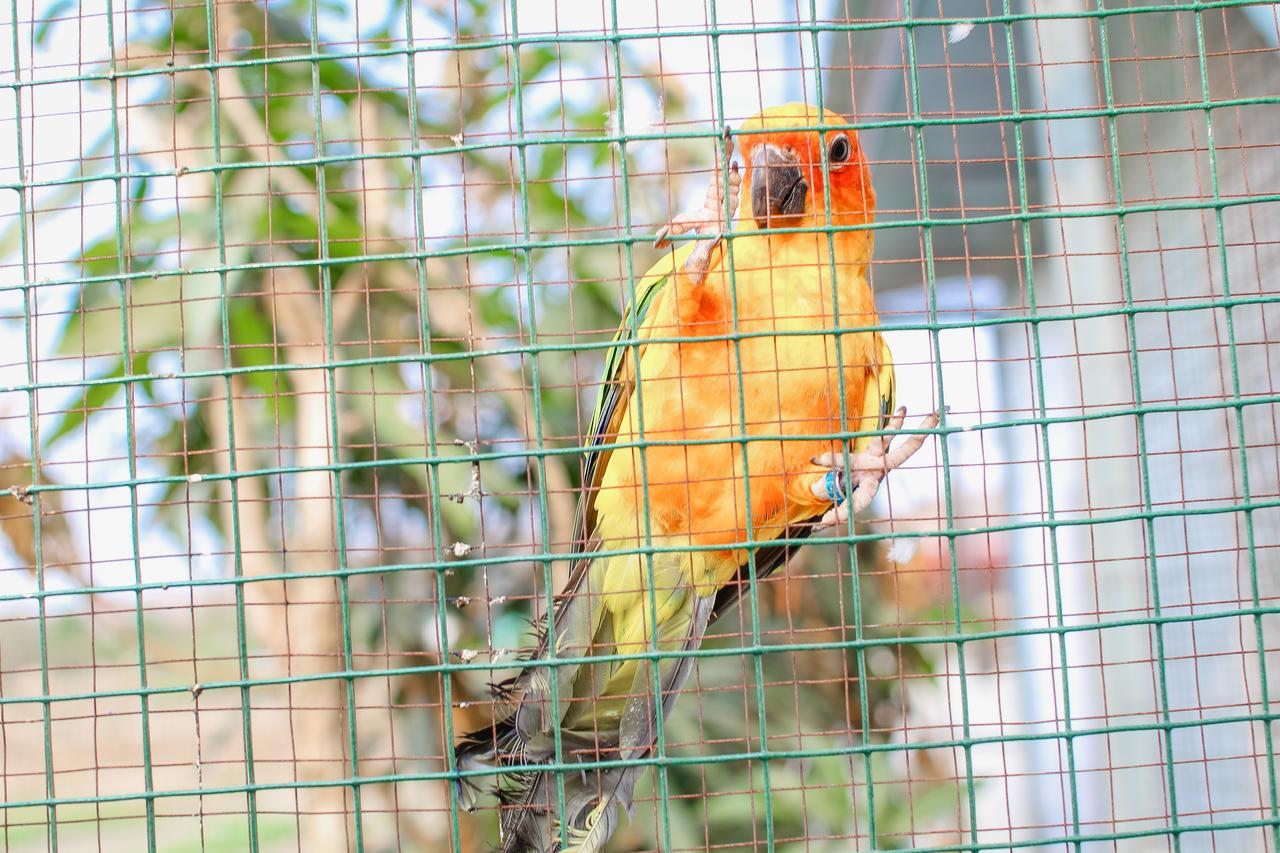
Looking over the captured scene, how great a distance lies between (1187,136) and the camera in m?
3.82

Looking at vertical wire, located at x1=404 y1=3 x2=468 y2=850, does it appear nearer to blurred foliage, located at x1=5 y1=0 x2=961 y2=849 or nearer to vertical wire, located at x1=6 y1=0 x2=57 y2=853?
vertical wire, located at x1=6 y1=0 x2=57 y2=853

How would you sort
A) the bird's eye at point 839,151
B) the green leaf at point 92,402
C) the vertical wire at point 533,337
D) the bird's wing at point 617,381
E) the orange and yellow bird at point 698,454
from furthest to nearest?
the green leaf at point 92,402 < the bird's eye at point 839,151 < the bird's wing at point 617,381 < the orange and yellow bird at point 698,454 < the vertical wire at point 533,337

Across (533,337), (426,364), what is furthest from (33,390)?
(533,337)

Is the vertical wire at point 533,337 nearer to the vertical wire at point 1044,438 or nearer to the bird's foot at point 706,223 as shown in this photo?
the bird's foot at point 706,223

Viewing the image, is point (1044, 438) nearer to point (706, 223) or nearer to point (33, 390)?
point (706, 223)

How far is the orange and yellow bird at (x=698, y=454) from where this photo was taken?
230 centimetres

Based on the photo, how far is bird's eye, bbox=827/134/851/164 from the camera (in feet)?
8.70

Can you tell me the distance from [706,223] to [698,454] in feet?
2.08

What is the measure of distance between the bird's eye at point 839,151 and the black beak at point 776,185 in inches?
4.4

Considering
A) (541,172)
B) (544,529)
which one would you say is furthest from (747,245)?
(541,172)

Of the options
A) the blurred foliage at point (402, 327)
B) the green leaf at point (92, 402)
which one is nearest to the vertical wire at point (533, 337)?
the blurred foliage at point (402, 327)

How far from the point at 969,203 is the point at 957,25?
4413 millimetres

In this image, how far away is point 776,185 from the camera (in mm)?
2576

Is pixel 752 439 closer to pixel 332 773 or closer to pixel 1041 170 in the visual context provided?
pixel 332 773
